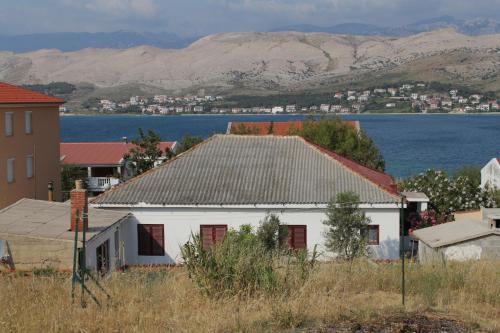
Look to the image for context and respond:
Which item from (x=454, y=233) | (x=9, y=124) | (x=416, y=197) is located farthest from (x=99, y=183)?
(x=454, y=233)

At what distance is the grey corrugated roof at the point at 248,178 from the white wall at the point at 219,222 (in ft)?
1.02

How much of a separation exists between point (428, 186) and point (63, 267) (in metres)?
21.6

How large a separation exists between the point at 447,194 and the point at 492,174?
11.8 metres

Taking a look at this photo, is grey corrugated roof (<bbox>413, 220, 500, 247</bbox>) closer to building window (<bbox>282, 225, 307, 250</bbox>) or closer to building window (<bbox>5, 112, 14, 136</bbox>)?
building window (<bbox>282, 225, 307, 250</bbox>)

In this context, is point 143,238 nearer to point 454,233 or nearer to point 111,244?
point 111,244

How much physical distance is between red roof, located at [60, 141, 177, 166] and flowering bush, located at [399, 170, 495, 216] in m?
21.1

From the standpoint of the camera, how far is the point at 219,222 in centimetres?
2177

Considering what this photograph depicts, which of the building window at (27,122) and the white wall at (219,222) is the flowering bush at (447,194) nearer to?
the white wall at (219,222)

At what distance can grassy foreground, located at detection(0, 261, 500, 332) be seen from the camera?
709 cm

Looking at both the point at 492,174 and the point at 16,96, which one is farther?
the point at 492,174

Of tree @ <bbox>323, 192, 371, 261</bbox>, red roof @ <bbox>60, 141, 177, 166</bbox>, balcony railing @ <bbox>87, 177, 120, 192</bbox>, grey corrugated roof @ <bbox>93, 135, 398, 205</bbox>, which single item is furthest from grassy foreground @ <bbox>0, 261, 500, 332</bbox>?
Result: red roof @ <bbox>60, 141, 177, 166</bbox>

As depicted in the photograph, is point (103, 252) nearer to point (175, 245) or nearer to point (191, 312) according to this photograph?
point (175, 245)

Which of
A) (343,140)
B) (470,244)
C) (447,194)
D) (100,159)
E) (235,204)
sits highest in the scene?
(343,140)

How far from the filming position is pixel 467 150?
109062 millimetres
